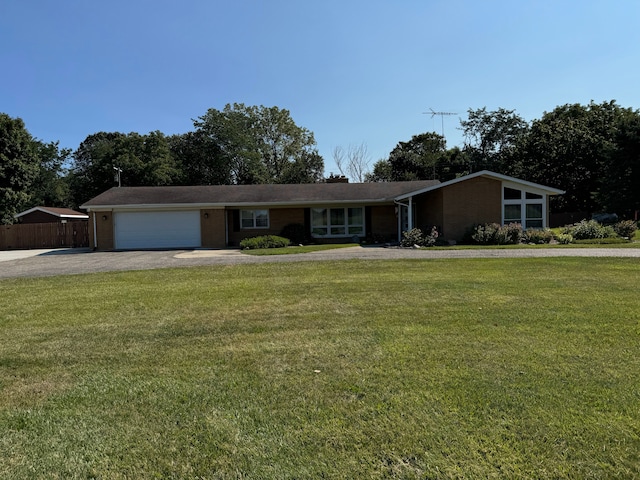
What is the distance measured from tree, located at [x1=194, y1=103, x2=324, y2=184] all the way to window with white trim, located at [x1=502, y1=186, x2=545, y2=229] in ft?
95.7

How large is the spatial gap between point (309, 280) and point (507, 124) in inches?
1884

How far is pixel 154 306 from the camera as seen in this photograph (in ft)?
22.7

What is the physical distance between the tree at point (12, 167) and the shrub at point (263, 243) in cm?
1844

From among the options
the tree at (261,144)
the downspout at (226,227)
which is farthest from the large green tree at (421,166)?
the downspout at (226,227)

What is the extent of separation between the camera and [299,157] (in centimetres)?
5125

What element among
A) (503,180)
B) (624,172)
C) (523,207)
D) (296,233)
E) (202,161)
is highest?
(202,161)

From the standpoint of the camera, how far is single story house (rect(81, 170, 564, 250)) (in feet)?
66.2

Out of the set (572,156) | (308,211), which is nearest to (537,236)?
(308,211)

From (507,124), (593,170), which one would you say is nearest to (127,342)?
(593,170)

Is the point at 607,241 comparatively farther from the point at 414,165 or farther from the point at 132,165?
the point at 132,165

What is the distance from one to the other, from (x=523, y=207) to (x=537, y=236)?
2157 millimetres

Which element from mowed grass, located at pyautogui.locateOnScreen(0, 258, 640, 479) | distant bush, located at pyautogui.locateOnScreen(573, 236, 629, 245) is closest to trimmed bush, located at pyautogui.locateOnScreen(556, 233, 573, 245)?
distant bush, located at pyautogui.locateOnScreen(573, 236, 629, 245)

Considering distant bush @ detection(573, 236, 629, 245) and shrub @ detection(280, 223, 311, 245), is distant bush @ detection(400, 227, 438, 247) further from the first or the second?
distant bush @ detection(573, 236, 629, 245)

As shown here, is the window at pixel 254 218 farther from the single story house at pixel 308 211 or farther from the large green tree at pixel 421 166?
the large green tree at pixel 421 166
